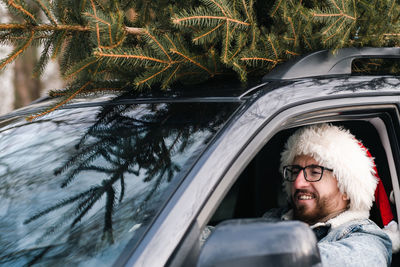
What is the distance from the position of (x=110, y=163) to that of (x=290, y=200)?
1349mm

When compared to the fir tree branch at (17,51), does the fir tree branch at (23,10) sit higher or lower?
higher

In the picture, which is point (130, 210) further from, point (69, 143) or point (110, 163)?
point (69, 143)

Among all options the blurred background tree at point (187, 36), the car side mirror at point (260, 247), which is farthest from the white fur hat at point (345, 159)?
the car side mirror at point (260, 247)

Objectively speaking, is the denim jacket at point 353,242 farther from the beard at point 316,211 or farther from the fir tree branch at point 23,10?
the fir tree branch at point 23,10

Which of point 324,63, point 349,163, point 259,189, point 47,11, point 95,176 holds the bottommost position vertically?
point 259,189

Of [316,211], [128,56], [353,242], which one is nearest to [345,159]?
[316,211]

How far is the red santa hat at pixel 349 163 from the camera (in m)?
2.32

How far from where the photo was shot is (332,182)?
240 cm

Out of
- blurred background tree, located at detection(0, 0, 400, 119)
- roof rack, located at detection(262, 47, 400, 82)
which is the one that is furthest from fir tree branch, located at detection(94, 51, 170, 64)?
roof rack, located at detection(262, 47, 400, 82)

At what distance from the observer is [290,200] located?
272 centimetres

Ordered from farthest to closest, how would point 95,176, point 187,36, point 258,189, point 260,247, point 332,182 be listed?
point 258,189 → point 332,182 → point 187,36 → point 95,176 → point 260,247

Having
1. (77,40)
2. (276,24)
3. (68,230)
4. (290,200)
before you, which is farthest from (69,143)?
(290,200)

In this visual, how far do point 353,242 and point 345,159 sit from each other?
45cm

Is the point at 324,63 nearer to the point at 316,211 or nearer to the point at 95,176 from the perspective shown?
the point at 316,211
